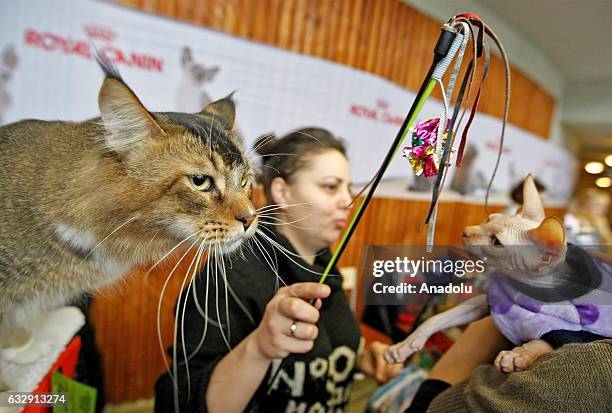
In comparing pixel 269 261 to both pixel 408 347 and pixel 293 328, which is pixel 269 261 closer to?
pixel 293 328

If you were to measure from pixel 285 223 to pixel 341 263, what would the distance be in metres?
0.15

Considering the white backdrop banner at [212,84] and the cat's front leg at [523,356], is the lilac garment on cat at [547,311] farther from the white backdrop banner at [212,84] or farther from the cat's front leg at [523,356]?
the white backdrop banner at [212,84]

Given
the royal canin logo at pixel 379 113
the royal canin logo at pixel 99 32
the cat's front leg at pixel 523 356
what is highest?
the royal canin logo at pixel 99 32

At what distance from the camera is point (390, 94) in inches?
25.7

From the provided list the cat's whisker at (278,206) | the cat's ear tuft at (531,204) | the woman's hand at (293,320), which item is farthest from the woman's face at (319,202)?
the cat's ear tuft at (531,204)

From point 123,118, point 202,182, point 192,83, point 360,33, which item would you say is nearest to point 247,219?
point 202,182

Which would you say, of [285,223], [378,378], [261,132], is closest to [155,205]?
[285,223]

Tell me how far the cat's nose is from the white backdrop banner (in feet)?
0.49

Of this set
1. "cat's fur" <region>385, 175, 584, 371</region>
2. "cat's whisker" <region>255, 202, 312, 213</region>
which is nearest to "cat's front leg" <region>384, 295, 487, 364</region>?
"cat's fur" <region>385, 175, 584, 371</region>

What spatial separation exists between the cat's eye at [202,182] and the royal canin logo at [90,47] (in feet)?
0.81

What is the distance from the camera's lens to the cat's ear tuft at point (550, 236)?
0.44 m

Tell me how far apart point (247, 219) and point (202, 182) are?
Answer: 0.22 ft

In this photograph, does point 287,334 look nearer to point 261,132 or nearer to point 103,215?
point 103,215

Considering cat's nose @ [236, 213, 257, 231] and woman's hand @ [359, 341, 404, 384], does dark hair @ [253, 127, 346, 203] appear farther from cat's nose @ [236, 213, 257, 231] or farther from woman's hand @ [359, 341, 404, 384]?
woman's hand @ [359, 341, 404, 384]
